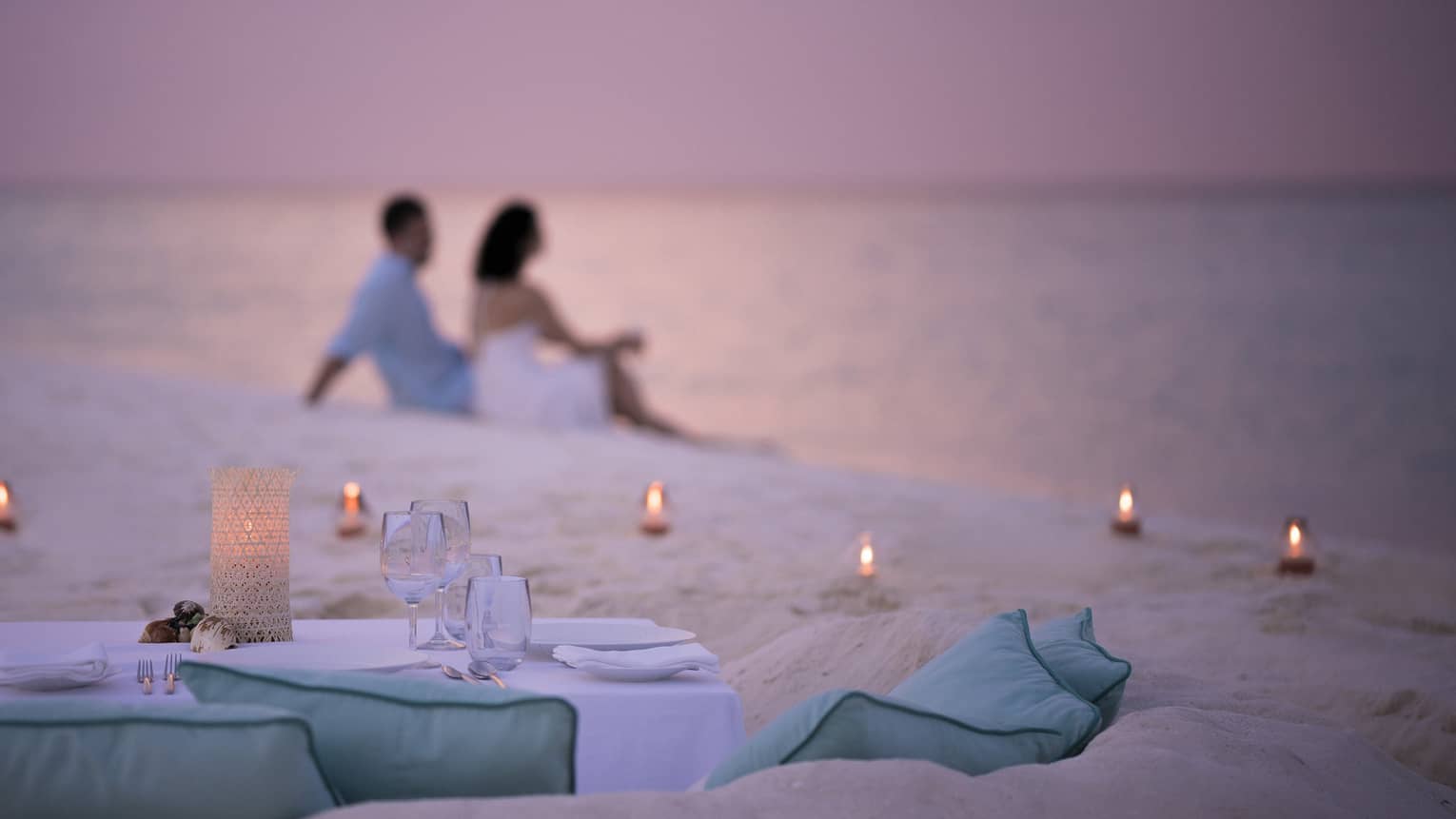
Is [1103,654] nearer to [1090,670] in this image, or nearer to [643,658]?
[1090,670]

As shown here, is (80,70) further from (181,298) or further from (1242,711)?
(1242,711)

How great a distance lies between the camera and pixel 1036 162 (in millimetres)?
33656

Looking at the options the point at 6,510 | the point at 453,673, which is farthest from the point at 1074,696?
the point at 6,510

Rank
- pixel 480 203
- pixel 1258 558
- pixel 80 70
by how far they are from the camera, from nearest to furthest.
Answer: pixel 1258 558 → pixel 80 70 → pixel 480 203

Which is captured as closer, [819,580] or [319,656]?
[319,656]

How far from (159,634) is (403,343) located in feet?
21.6

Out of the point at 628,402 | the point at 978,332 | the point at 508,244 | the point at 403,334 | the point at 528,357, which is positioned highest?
the point at 978,332

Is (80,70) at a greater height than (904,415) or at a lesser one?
greater

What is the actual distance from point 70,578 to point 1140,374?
13039 mm

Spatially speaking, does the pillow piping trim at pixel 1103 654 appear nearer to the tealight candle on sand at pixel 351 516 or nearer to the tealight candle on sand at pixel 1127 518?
the tealight candle on sand at pixel 351 516

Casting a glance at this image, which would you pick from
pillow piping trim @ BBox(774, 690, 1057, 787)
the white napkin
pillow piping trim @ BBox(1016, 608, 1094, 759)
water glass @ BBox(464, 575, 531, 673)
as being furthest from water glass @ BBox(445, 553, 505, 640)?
pillow piping trim @ BBox(1016, 608, 1094, 759)

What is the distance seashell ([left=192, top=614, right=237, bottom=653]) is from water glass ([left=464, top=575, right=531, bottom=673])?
0.53m

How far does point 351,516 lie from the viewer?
19.2 ft

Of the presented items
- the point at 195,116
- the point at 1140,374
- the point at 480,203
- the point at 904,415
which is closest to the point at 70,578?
the point at 904,415
